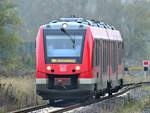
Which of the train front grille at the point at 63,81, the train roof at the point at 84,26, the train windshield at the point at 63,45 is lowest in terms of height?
the train front grille at the point at 63,81

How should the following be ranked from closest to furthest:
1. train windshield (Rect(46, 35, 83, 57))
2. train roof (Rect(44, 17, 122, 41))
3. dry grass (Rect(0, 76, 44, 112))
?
train windshield (Rect(46, 35, 83, 57)), train roof (Rect(44, 17, 122, 41)), dry grass (Rect(0, 76, 44, 112))

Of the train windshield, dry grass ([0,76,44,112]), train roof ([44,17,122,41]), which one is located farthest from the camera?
dry grass ([0,76,44,112])

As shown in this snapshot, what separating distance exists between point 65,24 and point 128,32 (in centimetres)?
4168

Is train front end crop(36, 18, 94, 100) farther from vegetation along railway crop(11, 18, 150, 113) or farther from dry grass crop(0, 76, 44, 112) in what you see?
dry grass crop(0, 76, 44, 112)

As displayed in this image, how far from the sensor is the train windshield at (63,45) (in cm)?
1647

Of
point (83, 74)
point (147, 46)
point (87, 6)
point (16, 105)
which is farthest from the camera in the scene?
point (147, 46)

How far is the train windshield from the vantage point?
16.5 metres

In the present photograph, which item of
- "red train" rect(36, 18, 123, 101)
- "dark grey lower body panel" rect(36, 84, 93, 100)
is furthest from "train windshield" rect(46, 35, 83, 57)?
"dark grey lower body panel" rect(36, 84, 93, 100)

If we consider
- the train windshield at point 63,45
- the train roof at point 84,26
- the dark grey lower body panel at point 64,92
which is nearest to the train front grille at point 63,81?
the dark grey lower body panel at point 64,92

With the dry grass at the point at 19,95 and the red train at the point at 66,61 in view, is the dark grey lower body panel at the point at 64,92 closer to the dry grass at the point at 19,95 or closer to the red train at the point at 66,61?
the red train at the point at 66,61

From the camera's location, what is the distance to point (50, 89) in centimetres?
1638

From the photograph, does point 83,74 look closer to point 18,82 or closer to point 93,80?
point 93,80

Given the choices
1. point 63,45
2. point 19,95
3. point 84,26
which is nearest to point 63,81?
point 63,45

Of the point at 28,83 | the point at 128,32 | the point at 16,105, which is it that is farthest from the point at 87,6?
the point at 16,105
